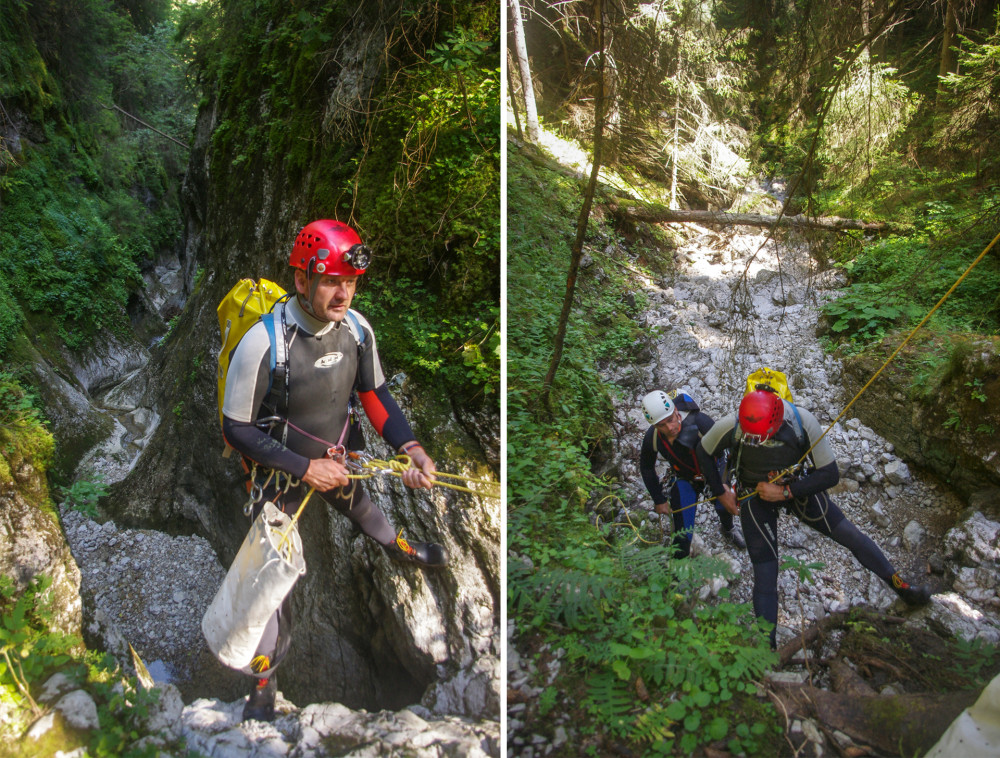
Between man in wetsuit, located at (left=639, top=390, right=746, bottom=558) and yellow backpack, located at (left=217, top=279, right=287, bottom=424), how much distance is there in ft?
6.53

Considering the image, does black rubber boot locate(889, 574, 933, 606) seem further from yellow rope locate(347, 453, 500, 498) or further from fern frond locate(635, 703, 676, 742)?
yellow rope locate(347, 453, 500, 498)

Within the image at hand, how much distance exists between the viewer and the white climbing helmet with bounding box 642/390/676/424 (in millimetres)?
2910

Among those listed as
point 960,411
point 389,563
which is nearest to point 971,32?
point 960,411

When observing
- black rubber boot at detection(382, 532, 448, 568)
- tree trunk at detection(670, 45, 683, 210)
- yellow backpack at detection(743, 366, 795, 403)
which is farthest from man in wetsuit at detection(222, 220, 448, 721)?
tree trunk at detection(670, 45, 683, 210)

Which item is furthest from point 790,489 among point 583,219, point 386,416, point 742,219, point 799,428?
point 386,416

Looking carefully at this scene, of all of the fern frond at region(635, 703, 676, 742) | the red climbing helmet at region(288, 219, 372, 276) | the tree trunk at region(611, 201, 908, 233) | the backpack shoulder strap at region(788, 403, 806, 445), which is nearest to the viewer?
the fern frond at region(635, 703, 676, 742)

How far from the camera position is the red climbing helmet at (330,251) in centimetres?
194

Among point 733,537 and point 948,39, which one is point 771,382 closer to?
point 733,537

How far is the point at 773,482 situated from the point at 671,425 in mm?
574

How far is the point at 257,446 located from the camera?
1977 millimetres

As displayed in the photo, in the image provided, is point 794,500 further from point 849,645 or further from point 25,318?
point 25,318

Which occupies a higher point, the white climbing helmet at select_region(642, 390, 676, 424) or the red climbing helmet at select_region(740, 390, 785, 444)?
the red climbing helmet at select_region(740, 390, 785, 444)

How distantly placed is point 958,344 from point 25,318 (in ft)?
12.5

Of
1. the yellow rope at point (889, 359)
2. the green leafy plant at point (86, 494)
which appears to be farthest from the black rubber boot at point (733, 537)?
the green leafy plant at point (86, 494)
